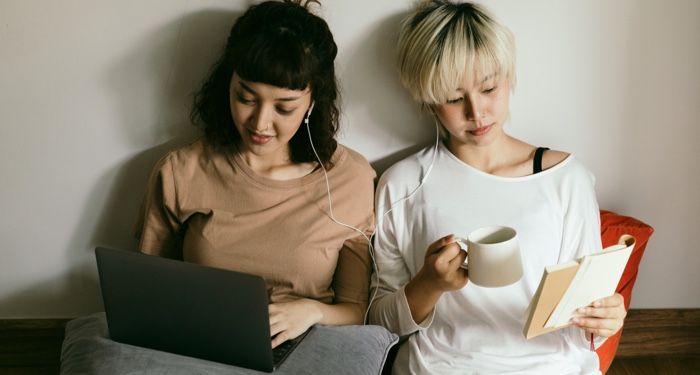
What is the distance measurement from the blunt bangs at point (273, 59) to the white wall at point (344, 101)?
249mm

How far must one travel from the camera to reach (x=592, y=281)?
1.32 m

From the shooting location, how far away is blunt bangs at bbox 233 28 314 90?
1.45m

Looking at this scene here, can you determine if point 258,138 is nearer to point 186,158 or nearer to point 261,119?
point 261,119

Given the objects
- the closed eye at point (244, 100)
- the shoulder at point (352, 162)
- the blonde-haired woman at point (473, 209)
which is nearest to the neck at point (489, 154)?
the blonde-haired woman at point (473, 209)

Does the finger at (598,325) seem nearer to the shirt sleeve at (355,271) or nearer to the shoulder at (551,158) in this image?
the shoulder at (551,158)

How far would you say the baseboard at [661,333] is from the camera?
6.57 feet

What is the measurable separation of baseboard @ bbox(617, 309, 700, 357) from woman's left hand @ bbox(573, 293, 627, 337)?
591 mm

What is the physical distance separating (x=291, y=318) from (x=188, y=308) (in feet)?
0.80

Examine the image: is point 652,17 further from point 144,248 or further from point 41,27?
point 41,27

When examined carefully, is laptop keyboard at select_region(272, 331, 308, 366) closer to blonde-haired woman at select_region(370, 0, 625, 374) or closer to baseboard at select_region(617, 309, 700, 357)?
blonde-haired woman at select_region(370, 0, 625, 374)

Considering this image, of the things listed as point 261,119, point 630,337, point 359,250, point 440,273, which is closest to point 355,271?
point 359,250

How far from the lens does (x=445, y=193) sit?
64.3 inches

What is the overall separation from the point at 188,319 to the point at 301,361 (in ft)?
0.79

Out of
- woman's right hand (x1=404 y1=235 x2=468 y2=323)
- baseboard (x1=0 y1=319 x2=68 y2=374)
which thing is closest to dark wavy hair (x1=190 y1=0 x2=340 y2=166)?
woman's right hand (x1=404 y1=235 x2=468 y2=323)
